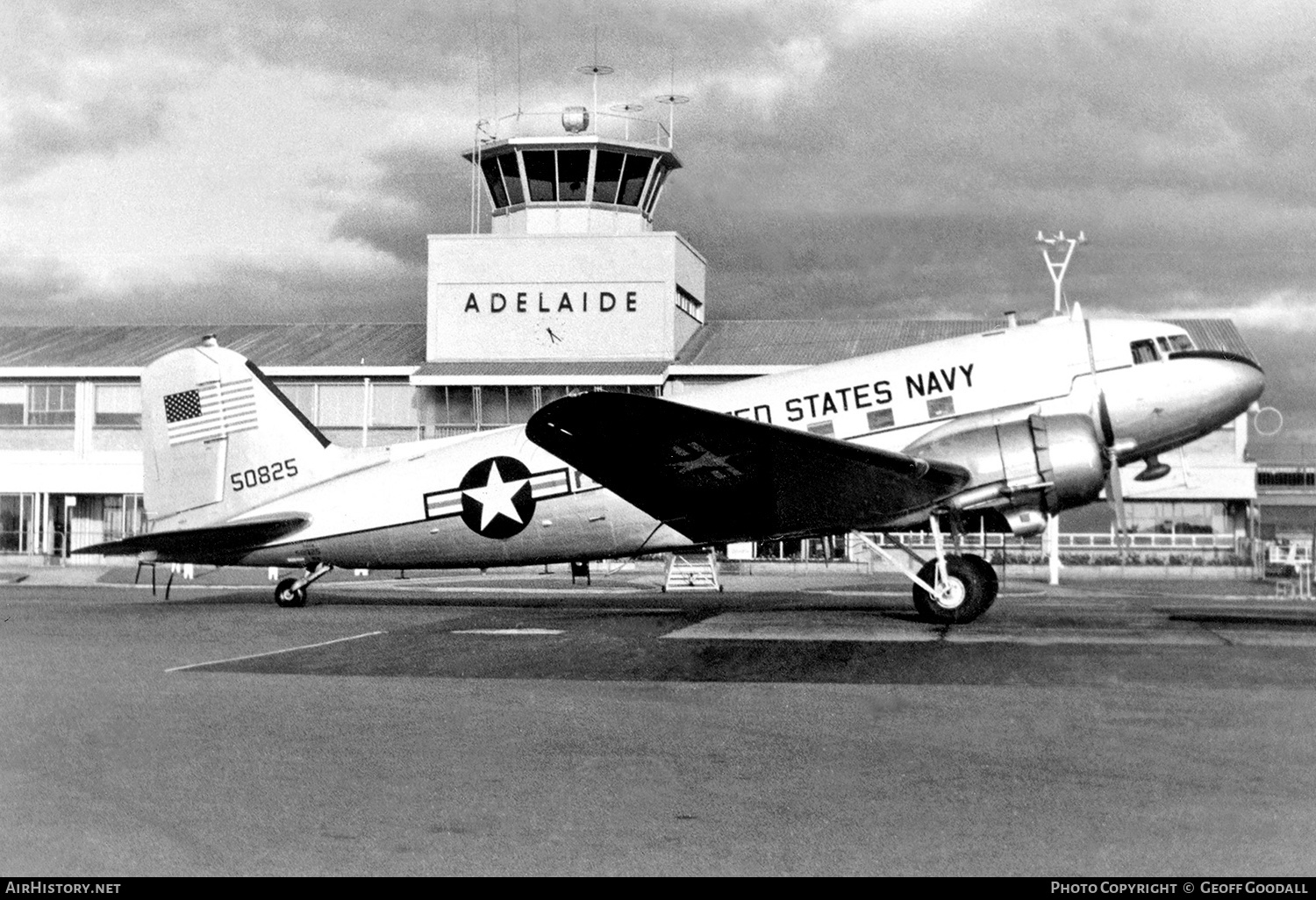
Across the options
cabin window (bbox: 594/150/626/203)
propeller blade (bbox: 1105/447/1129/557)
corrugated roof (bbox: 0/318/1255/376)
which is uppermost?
cabin window (bbox: 594/150/626/203)

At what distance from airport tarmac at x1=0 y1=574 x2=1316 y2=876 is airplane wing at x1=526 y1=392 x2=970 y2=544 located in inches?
81.6

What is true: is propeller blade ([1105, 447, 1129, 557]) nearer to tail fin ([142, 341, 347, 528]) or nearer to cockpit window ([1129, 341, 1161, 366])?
cockpit window ([1129, 341, 1161, 366])

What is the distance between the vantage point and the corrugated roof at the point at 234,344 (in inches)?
2165

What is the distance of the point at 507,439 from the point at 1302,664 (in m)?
12.3

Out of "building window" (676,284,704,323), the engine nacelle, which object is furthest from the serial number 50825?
"building window" (676,284,704,323)

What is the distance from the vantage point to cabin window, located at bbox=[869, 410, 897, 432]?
2014 centimetres

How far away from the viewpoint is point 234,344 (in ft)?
189

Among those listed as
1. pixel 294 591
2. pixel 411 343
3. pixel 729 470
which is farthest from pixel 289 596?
pixel 411 343

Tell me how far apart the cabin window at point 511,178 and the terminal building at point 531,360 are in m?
0.10

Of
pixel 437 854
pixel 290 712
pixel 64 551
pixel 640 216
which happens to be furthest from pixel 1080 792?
pixel 64 551

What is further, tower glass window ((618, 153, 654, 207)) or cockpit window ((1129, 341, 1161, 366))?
tower glass window ((618, 153, 654, 207))

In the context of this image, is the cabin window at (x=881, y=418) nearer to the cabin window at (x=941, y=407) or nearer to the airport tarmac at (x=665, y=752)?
the cabin window at (x=941, y=407)

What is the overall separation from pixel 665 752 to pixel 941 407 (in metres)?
12.0

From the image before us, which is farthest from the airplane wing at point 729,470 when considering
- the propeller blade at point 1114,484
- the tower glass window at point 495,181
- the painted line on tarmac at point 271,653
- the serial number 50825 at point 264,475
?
the tower glass window at point 495,181
